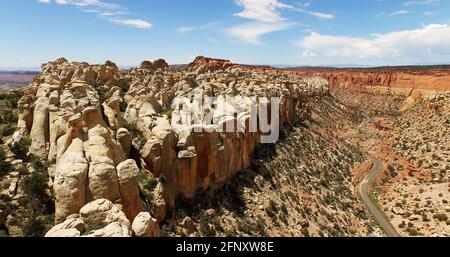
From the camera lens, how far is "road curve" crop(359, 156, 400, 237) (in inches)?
1673

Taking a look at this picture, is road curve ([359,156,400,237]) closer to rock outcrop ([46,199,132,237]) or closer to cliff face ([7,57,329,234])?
cliff face ([7,57,329,234])

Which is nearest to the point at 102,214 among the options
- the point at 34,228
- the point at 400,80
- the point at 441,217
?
the point at 34,228

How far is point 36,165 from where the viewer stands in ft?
82.8

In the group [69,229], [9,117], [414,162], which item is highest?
[9,117]

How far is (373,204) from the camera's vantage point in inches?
1941

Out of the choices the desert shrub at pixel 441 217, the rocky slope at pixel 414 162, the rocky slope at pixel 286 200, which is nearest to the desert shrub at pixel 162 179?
the rocky slope at pixel 286 200

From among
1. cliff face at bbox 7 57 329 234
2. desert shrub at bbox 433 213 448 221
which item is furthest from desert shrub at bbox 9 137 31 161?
desert shrub at bbox 433 213 448 221

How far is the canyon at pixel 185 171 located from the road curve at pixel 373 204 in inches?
36.6

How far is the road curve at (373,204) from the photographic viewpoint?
139ft

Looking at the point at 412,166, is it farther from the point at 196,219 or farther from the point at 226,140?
the point at 196,219

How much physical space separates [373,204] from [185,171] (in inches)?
1206

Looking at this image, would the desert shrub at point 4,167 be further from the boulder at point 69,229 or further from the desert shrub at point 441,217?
the desert shrub at point 441,217

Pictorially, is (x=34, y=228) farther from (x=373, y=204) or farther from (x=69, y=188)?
(x=373, y=204)

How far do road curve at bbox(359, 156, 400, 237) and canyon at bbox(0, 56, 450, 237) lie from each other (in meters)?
0.93
